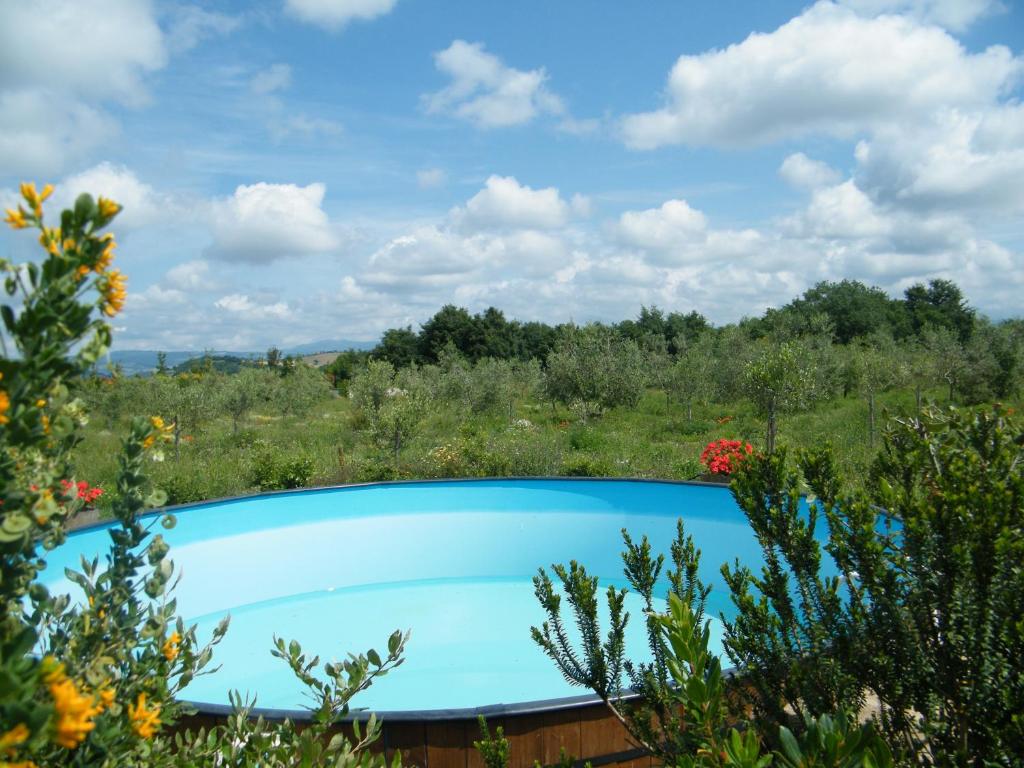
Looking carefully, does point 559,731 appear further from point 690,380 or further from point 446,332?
point 446,332

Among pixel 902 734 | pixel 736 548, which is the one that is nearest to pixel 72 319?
pixel 902 734

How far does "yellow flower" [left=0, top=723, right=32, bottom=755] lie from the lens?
35.2 inches

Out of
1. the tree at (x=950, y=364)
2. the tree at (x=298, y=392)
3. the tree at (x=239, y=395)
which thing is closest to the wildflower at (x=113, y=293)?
the tree at (x=239, y=395)

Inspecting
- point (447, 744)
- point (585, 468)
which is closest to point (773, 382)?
point (585, 468)

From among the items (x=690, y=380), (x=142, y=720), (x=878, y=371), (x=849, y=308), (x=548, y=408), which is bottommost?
(x=548, y=408)

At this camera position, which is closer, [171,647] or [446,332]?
[171,647]

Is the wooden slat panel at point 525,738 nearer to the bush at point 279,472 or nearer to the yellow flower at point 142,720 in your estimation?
the yellow flower at point 142,720

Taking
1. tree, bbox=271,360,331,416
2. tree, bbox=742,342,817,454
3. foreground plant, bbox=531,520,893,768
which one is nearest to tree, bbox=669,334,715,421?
tree, bbox=742,342,817,454

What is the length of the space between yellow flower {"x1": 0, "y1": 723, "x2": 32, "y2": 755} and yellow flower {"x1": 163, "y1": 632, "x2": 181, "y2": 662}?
2.32 feet

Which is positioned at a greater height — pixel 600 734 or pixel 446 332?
pixel 446 332

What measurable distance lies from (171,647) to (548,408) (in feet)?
74.7

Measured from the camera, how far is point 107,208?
1.21 m

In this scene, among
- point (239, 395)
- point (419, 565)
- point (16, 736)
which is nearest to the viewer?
point (16, 736)

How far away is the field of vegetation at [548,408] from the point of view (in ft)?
44.6
